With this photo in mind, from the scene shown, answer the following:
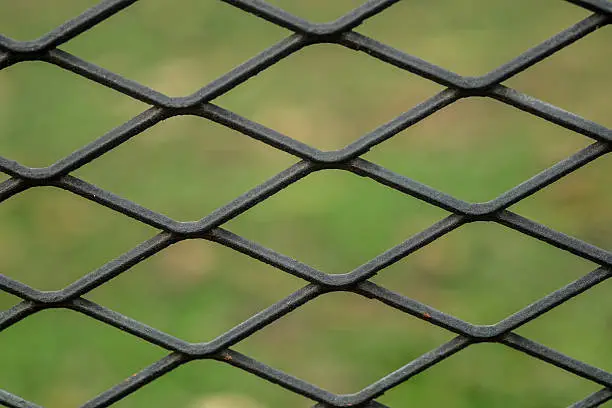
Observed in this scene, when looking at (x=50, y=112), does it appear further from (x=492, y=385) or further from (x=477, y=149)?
(x=492, y=385)

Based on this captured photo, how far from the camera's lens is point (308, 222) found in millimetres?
2830

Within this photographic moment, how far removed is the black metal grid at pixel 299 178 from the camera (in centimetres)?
100

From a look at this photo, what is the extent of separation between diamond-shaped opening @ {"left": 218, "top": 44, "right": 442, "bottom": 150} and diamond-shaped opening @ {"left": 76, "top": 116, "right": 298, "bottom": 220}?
14 centimetres

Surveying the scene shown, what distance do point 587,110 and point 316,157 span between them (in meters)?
2.35

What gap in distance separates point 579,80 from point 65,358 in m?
2.19

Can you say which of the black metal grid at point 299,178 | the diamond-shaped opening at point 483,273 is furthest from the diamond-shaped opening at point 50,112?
the black metal grid at point 299,178

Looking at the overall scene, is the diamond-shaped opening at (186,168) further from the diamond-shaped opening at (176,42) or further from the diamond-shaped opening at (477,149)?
the diamond-shaped opening at (477,149)

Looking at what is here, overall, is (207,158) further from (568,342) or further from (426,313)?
(426,313)

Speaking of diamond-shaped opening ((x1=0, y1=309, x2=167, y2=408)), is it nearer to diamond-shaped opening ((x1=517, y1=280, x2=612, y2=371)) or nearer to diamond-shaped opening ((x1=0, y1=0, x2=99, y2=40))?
diamond-shaped opening ((x1=517, y1=280, x2=612, y2=371))

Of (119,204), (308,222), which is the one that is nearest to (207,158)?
(308,222)

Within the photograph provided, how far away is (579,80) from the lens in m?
3.31

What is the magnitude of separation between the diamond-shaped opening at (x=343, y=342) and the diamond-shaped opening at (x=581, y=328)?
0.93 ft

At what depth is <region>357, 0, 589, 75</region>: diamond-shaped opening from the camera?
138 inches

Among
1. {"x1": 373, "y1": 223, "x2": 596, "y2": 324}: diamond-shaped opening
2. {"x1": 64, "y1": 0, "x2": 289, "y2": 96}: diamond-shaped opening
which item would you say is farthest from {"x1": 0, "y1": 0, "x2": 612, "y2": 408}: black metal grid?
{"x1": 64, "y1": 0, "x2": 289, "y2": 96}: diamond-shaped opening
